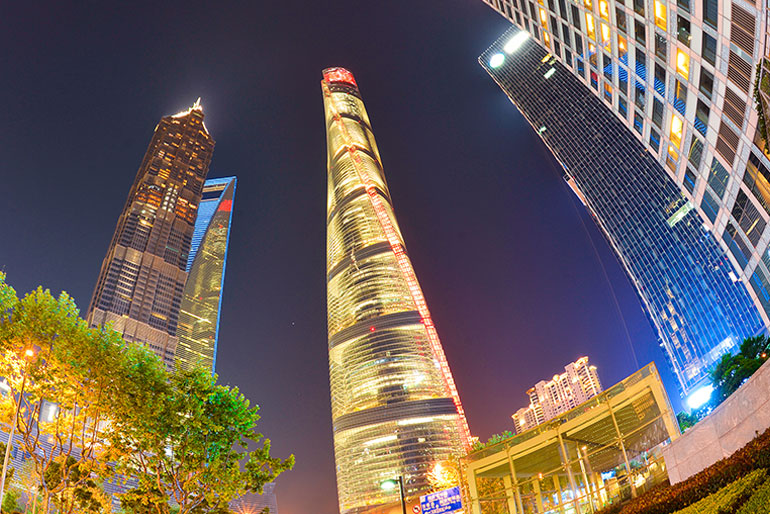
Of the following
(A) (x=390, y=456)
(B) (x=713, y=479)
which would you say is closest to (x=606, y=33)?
(B) (x=713, y=479)

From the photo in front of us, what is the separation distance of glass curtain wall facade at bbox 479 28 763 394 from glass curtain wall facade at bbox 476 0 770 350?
74503 mm

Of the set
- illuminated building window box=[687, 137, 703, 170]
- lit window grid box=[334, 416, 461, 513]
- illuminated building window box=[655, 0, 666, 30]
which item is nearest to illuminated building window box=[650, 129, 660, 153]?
illuminated building window box=[687, 137, 703, 170]

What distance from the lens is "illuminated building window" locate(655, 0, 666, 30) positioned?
41.5 meters

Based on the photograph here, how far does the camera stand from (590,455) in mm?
26656

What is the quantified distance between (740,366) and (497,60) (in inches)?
6081

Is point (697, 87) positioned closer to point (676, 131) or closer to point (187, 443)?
point (676, 131)

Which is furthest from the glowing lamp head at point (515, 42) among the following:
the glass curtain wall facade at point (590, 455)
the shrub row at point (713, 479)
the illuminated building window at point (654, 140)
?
A: the shrub row at point (713, 479)

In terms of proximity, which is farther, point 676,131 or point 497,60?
point 497,60

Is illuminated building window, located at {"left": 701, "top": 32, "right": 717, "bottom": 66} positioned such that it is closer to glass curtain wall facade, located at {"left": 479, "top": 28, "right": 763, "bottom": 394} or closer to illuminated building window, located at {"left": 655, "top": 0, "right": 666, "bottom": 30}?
illuminated building window, located at {"left": 655, "top": 0, "right": 666, "bottom": 30}

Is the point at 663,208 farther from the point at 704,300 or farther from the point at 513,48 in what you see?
the point at 513,48

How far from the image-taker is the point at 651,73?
157 ft

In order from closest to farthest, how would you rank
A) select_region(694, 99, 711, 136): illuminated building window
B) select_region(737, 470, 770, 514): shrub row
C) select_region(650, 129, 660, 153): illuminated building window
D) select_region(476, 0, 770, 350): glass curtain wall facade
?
select_region(737, 470, 770, 514): shrub row → select_region(476, 0, 770, 350): glass curtain wall facade → select_region(694, 99, 711, 136): illuminated building window → select_region(650, 129, 660, 153): illuminated building window

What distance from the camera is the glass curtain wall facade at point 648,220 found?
402ft

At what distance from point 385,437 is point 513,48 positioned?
13412 centimetres
